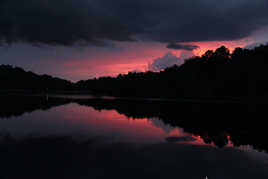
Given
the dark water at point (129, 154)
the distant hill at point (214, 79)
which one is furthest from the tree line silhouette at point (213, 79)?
the dark water at point (129, 154)

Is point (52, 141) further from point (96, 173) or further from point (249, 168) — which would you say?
point (249, 168)

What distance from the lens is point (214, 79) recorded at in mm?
96250

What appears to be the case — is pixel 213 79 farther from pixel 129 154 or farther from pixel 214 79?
pixel 129 154

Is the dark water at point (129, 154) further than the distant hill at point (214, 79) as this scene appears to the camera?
No

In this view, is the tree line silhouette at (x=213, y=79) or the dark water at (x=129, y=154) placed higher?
the tree line silhouette at (x=213, y=79)

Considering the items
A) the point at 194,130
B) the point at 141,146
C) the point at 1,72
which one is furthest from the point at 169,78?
the point at 1,72

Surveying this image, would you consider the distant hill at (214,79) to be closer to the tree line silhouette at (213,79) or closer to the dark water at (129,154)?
the tree line silhouette at (213,79)

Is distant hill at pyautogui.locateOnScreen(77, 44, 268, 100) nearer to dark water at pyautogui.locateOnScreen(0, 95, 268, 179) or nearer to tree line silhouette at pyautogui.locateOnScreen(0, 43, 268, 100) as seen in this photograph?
tree line silhouette at pyautogui.locateOnScreen(0, 43, 268, 100)

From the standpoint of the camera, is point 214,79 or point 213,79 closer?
point 214,79

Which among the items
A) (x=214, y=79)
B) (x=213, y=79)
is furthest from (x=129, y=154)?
(x=213, y=79)

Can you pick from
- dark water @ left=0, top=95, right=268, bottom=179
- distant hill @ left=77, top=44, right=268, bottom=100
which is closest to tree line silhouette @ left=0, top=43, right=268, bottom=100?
distant hill @ left=77, top=44, right=268, bottom=100

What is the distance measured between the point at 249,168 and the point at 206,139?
259 inches

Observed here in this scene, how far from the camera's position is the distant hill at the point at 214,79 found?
78.9 metres

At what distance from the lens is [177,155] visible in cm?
1329
